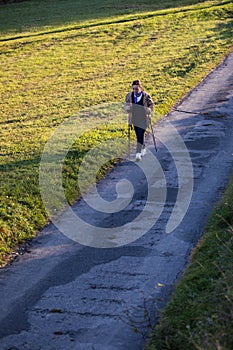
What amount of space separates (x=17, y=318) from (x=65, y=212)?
14.2ft

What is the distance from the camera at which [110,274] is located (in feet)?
37.8

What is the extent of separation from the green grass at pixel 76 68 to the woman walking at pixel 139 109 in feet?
4.92

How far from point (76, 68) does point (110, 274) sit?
886 inches

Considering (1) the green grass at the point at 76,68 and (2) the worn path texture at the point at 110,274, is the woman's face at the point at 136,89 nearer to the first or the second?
(2) the worn path texture at the point at 110,274

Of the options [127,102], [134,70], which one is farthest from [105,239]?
[134,70]

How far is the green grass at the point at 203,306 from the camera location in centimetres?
803

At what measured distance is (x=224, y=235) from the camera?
38.5 feet

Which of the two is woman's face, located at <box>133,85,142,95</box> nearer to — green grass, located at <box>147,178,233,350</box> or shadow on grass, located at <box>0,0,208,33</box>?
green grass, located at <box>147,178,233,350</box>

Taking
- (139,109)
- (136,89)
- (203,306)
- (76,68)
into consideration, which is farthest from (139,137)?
(76,68)

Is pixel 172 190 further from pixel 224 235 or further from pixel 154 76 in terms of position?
pixel 154 76

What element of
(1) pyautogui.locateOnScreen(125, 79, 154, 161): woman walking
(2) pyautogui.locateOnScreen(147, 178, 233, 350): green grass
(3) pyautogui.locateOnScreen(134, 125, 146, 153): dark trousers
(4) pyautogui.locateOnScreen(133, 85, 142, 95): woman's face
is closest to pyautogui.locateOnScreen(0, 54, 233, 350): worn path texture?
(2) pyautogui.locateOnScreen(147, 178, 233, 350): green grass

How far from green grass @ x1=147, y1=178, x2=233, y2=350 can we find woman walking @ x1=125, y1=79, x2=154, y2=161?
20.1 feet

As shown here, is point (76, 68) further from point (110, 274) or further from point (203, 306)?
point (203, 306)

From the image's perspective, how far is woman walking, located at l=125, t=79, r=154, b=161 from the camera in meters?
17.4
